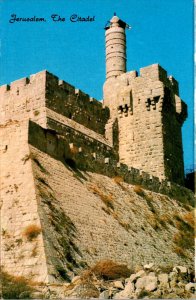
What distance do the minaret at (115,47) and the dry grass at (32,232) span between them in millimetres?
15942

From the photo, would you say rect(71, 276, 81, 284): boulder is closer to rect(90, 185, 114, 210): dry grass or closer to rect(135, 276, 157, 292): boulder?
rect(135, 276, 157, 292): boulder

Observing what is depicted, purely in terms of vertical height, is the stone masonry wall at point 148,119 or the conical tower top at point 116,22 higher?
the conical tower top at point 116,22

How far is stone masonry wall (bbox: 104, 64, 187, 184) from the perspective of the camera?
26234mm

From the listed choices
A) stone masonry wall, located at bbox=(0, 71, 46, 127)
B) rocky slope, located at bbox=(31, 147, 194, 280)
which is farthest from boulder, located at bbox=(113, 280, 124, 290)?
stone masonry wall, located at bbox=(0, 71, 46, 127)

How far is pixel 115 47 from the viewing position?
3031 centimetres

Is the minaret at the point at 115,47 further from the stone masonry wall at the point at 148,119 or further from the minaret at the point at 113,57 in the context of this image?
the stone masonry wall at the point at 148,119

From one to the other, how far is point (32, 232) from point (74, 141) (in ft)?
31.2

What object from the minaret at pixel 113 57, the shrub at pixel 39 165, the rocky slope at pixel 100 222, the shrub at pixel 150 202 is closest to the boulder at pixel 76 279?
the rocky slope at pixel 100 222

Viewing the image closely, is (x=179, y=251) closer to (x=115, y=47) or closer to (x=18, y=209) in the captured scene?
(x=18, y=209)

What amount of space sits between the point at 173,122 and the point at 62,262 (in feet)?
47.9

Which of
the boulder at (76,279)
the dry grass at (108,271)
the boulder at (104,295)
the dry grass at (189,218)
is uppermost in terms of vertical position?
the dry grass at (189,218)

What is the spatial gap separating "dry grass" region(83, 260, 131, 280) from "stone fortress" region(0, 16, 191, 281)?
2.49ft

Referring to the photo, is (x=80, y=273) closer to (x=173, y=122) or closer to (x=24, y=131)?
(x=24, y=131)

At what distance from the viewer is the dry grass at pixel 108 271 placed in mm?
14280
